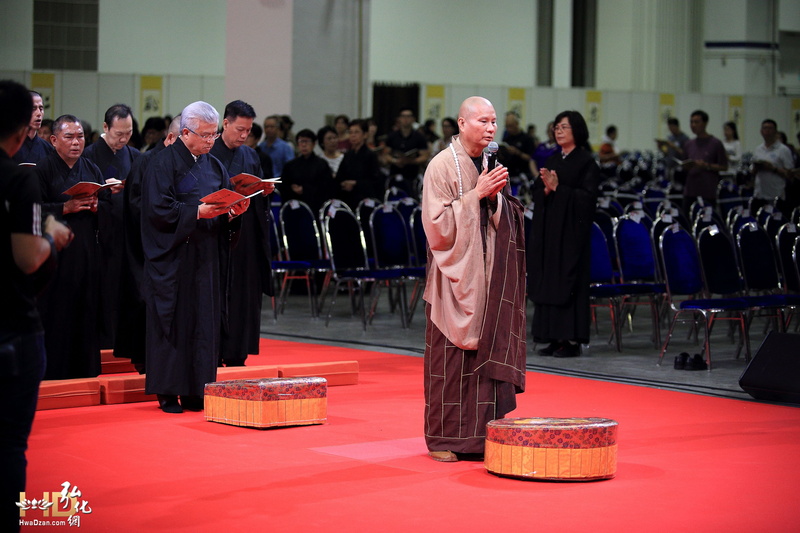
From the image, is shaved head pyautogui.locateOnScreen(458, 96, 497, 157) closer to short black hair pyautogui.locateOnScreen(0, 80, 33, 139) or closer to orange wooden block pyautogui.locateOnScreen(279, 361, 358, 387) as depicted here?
short black hair pyautogui.locateOnScreen(0, 80, 33, 139)

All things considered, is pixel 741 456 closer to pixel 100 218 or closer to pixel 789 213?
pixel 100 218

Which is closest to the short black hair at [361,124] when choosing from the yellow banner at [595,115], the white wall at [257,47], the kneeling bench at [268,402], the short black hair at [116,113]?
the white wall at [257,47]

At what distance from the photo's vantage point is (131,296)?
689 centimetres

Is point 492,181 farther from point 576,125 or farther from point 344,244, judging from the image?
point 344,244

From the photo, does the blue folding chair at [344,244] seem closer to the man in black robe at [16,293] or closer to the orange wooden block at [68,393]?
the orange wooden block at [68,393]

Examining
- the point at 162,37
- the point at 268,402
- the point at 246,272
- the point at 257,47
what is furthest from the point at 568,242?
the point at 162,37

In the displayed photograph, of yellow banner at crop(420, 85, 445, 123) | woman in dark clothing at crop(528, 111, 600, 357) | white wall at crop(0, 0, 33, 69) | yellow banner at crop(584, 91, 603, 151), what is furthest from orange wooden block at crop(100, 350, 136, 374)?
yellow banner at crop(584, 91, 603, 151)

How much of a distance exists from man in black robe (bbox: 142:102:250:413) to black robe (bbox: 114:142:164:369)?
586mm

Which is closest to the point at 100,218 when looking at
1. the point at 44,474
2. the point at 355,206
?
the point at 44,474

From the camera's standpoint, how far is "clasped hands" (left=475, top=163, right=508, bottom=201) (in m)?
4.84

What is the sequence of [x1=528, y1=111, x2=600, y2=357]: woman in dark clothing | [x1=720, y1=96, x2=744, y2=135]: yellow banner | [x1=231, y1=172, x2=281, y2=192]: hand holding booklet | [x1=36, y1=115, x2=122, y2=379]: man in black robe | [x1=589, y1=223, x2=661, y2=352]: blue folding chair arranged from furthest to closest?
[x1=720, y1=96, x2=744, y2=135]: yellow banner
[x1=589, y1=223, x2=661, y2=352]: blue folding chair
[x1=528, y1=111, x2=600, y2=357]: woman in dark clothing
[x1=36, y1=115, x2=122, y2=379]: man in black robe
[x1=231, y1=172, x2=281, y2=192]: hand holding booklet

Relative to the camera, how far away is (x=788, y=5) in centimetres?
2394

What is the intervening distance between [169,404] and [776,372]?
11.0 feet

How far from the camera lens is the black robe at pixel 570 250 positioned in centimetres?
810
